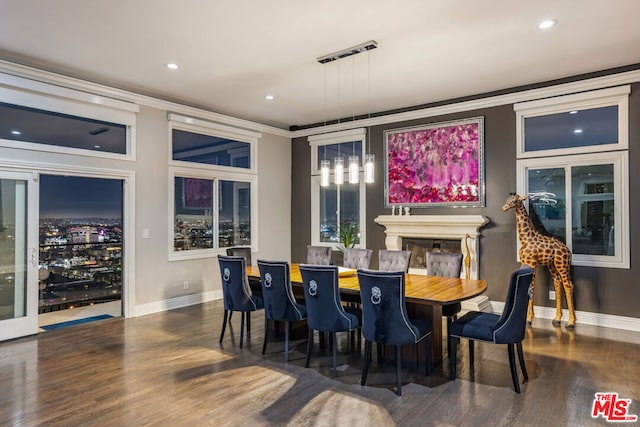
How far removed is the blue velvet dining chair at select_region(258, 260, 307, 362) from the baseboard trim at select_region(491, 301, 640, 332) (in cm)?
356

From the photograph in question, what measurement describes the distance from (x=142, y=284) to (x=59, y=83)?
2838 mm

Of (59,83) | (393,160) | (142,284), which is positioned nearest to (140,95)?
(59,83)

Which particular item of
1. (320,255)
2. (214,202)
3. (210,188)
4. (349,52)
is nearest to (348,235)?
(320,255)

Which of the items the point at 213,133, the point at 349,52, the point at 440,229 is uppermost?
the point at 349,52

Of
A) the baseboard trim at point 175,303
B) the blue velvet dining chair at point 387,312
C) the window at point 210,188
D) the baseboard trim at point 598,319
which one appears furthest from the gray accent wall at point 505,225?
the blue velvet dining chair at point 387,312

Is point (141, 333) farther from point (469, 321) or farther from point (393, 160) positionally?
point (393, 160)

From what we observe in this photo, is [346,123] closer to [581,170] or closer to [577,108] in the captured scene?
[577,108]

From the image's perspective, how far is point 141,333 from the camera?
4766 mm

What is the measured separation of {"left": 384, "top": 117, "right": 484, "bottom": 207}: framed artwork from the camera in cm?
599

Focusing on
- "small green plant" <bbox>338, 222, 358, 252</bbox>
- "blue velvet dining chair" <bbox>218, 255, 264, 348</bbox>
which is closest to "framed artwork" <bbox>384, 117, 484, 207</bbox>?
"small green plant" <bbox>338, 222, 358, 252</bbox>

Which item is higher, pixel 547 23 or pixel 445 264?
pixel 547 23

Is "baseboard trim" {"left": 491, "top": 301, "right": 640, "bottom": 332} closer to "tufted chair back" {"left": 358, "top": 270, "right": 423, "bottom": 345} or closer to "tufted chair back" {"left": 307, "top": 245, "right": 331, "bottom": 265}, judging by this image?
"tufted chair back" {"left": 307, "top": 245, "right": 331, "bottom": 265}

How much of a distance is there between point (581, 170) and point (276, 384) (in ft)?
15.6

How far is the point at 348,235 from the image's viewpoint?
7.16m
